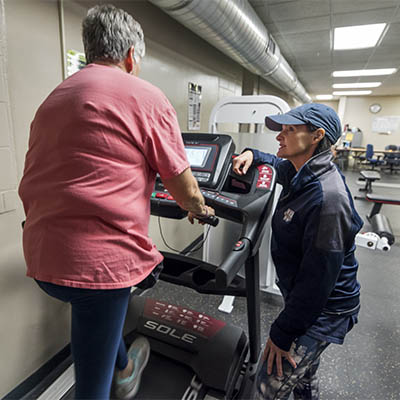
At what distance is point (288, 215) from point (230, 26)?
6.92 ft

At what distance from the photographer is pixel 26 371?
1.49 meters

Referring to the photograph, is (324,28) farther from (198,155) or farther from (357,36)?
(198,155)

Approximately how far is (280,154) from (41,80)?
1.26m

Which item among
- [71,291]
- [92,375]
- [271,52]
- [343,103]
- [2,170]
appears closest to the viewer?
[71,291]

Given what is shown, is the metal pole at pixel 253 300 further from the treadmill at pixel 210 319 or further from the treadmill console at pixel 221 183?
the treadmill console at pixel 221 183

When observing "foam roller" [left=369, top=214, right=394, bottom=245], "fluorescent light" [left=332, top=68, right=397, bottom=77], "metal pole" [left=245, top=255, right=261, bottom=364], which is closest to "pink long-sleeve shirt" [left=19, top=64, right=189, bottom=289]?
"metal pole" [left=245, top=255, right=261, bottom=364]

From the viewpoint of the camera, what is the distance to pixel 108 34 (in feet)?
2.62

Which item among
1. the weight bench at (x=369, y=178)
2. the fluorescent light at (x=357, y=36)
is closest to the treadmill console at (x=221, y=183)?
the fluorescent light at (x=357, y=36)

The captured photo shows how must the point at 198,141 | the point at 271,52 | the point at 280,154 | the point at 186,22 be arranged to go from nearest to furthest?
the point at 280,154 → the point at 198,141 → the point at 186,22 → the point at 271,52

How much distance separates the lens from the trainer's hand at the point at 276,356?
3.13 ft

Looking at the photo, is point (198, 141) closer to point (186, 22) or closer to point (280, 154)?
point (280, 154)

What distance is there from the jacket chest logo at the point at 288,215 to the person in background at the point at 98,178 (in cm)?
38

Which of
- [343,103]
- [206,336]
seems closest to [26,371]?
[206,336]

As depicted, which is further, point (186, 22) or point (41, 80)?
point (186, 22)
